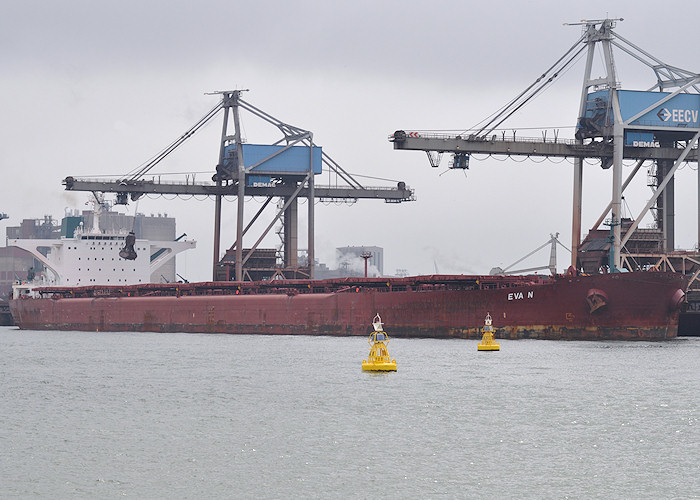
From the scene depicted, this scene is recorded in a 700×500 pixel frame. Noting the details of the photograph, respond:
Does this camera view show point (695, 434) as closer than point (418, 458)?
No

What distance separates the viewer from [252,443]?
21.2 meters

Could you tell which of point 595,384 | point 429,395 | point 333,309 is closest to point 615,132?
point 333,309

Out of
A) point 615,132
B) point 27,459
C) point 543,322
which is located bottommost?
point 27,459

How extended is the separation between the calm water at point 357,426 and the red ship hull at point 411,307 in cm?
362

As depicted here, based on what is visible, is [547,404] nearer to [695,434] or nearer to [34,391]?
[695,434]

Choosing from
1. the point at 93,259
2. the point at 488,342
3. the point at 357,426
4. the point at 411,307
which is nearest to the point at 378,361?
the point at 488,342

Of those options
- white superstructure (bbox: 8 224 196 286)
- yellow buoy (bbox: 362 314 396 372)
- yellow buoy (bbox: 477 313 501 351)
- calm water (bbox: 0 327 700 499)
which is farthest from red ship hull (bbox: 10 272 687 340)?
yellow buoy (bbox: 362 314 396 372)

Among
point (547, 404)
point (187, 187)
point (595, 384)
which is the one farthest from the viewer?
point (187, 187)

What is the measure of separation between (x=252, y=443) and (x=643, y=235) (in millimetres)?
31969

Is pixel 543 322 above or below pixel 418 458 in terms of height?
above

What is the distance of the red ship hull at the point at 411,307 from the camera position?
41.5m

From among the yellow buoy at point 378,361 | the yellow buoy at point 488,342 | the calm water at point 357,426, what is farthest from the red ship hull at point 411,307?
the yellow buoy at point 378,361

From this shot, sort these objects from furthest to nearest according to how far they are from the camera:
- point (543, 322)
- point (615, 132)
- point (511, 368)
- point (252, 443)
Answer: point (615, 132)
point (543, 322)
point (511, 368)
point (252, 443)

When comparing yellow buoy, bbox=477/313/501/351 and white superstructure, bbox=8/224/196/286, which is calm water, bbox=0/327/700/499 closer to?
yellow buoy, bbox=477/313/501/351
